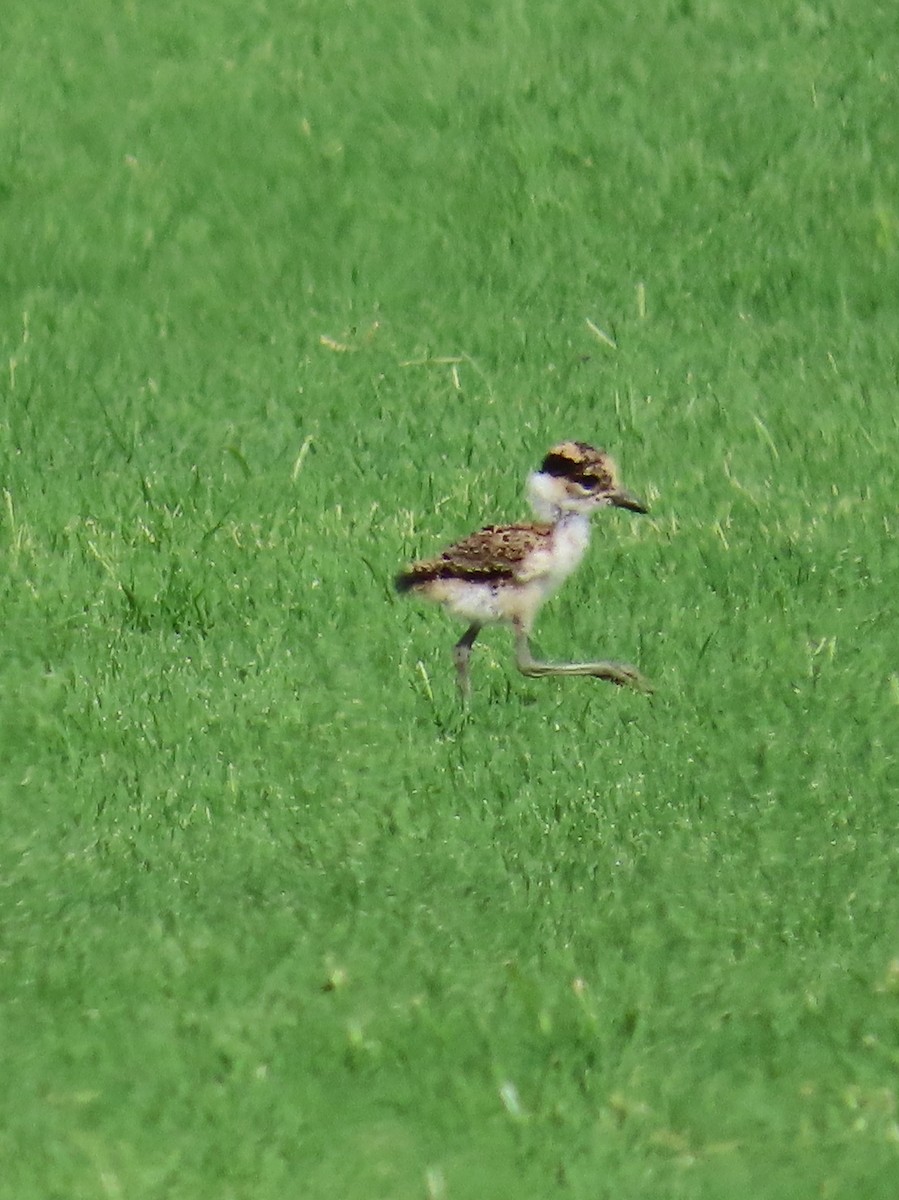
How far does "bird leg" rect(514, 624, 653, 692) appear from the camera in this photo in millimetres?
7703

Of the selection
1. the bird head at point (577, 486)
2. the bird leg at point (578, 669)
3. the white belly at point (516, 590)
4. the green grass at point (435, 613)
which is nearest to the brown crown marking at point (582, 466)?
the bird head at point (577, 486)

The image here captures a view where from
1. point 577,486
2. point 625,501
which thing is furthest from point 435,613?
point 625,501

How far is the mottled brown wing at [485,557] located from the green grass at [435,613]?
1.28 ft

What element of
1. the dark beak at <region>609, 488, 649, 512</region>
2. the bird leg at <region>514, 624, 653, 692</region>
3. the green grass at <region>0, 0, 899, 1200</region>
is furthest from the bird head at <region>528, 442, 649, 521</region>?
the bird leg at <region>514, 624, 653, 692</region>

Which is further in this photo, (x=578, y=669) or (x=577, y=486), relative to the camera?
(x=577, y=486)

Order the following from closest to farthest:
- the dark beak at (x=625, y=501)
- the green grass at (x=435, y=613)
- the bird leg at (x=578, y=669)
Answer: the green grass at (x=435, y=613)
the bird leg at (x=578, y=669)
the dark beak at (x=625, y=501)

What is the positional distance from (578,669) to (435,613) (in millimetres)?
806

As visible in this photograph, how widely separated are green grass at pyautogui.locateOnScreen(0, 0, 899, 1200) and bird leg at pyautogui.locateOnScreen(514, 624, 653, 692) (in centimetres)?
10

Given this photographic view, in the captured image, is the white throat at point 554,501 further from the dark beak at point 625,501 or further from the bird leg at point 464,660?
Result: the bird leg at point 464,660

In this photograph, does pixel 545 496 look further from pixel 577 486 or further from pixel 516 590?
pixel 516 590

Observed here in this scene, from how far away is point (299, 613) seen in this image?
839cm

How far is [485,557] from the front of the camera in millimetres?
7727

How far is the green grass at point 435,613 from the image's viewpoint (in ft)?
20.2

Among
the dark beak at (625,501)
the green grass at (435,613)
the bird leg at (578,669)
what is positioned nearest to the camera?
the green grass at (435,613)
